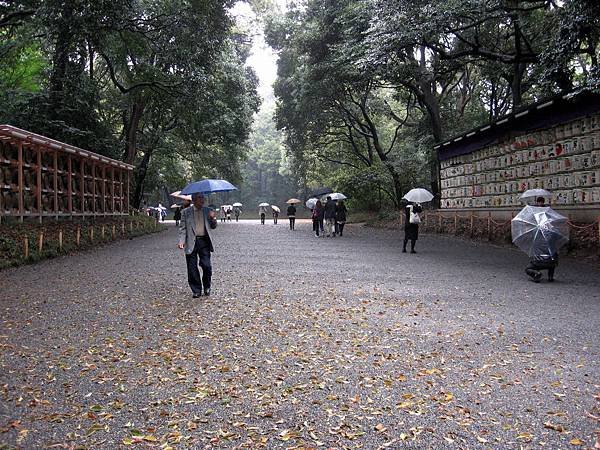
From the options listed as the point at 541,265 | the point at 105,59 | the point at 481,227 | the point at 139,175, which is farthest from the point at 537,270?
the point at 139,175

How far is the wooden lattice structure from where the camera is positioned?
13488mm

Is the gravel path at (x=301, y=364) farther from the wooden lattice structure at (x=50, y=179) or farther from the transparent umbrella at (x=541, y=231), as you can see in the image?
the wooden lattice structure at (x=50, y=179)

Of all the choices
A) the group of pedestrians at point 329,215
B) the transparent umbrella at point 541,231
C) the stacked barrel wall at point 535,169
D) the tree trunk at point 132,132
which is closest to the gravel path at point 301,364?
the transparent umbrella at point 541,231

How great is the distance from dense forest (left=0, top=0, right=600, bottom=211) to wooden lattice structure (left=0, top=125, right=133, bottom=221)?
4.13ft

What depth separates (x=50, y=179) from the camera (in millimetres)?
16141

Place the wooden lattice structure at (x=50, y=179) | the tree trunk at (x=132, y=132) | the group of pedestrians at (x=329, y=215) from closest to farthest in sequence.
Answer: the wooden lattice structure at (x=50, y=179) → the group of pedestrians at (x=329, y=215) → the tree trunk at (x=132, y=132)

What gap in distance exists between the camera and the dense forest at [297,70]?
46.0 feet

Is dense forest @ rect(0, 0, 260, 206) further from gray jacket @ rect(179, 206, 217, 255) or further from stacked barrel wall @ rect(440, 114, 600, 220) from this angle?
stacked barrel wall @ rect(440, 114, 600, 220)

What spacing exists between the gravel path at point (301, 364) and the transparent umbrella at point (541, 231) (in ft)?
2.24

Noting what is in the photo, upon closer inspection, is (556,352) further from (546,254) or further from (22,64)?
(22,64)

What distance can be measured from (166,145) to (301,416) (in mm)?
28975

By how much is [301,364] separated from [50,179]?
14.1 metres

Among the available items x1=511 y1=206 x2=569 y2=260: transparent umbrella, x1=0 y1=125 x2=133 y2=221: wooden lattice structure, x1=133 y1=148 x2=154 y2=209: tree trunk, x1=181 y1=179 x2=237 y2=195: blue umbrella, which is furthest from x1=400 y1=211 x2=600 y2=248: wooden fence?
x1=133 y1=148 x2=154 y2=209: tree trunk

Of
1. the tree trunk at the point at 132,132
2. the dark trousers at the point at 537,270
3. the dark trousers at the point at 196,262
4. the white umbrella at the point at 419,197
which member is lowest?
the dark trousers at the point at 537,270
